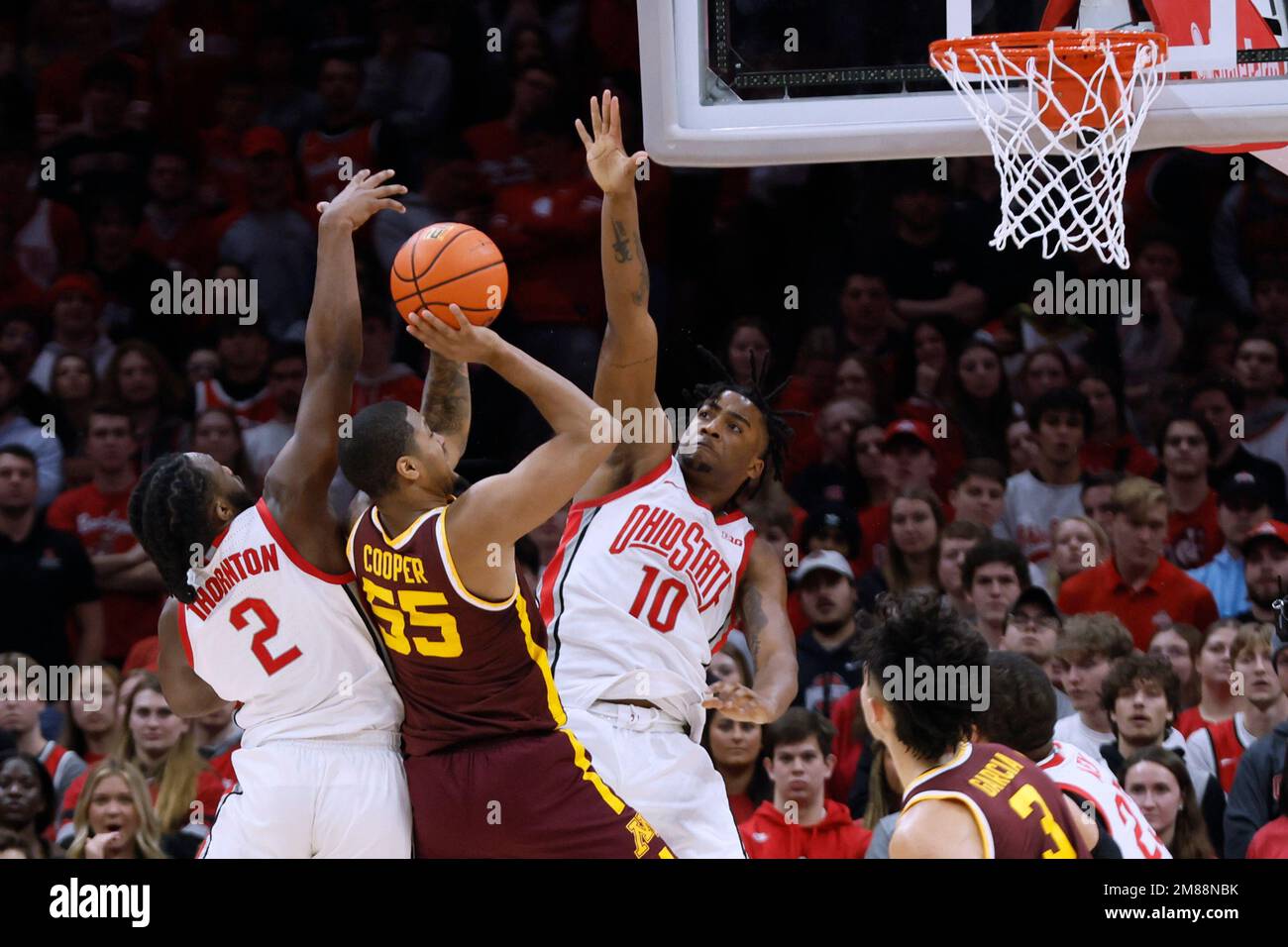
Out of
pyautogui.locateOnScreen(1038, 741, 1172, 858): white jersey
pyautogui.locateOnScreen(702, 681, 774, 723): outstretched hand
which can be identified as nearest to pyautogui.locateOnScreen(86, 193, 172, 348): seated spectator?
pyautogui.locateOnScreen(702, 681, 774, 723): outstretched hand

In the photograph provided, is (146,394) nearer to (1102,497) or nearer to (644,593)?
(644,593)

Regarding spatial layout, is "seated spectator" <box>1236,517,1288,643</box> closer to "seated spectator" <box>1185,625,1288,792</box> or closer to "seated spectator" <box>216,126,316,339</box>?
"seated spectator" <box>1185,625,1288,792</box>

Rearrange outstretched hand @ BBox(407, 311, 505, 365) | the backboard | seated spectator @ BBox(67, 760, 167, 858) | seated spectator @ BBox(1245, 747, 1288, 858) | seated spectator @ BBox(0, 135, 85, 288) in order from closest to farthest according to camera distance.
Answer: outstretched hand @ BBox(407, 311, 505, 365) → the backboard → seated spectator @ BBox(1245, 747, 1288, 858) → seated spectator @ BBox(67, 760, 167, 858) → seated spectator @ BBox(0, 135, 85, 288)

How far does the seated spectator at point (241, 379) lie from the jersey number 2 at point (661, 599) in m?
2.37

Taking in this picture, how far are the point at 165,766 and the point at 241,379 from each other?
1.70 metres

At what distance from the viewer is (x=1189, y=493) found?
632cm

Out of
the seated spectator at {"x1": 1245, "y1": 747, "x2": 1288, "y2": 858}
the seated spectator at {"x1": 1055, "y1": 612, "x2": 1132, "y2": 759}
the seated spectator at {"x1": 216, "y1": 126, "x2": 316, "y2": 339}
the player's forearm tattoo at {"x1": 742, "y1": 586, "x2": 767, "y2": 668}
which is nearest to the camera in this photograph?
the player's forearm tattoo at {"x1": 742, "y1": 586, "x2": 767, "y2": 668}

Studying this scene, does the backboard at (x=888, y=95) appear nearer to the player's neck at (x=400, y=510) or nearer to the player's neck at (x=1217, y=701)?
the player's neck at (x=400, y=510)

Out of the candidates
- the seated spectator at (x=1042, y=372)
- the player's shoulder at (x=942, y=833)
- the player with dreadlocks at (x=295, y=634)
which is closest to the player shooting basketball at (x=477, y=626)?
the player with dreadlocks at (x=295, y=634)

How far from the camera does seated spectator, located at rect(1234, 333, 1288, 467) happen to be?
21.2 feet

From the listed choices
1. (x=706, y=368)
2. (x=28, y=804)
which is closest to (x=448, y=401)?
(x=28, y=804)

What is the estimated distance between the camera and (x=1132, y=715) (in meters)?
5.38

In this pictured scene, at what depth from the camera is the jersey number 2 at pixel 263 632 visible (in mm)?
4254
